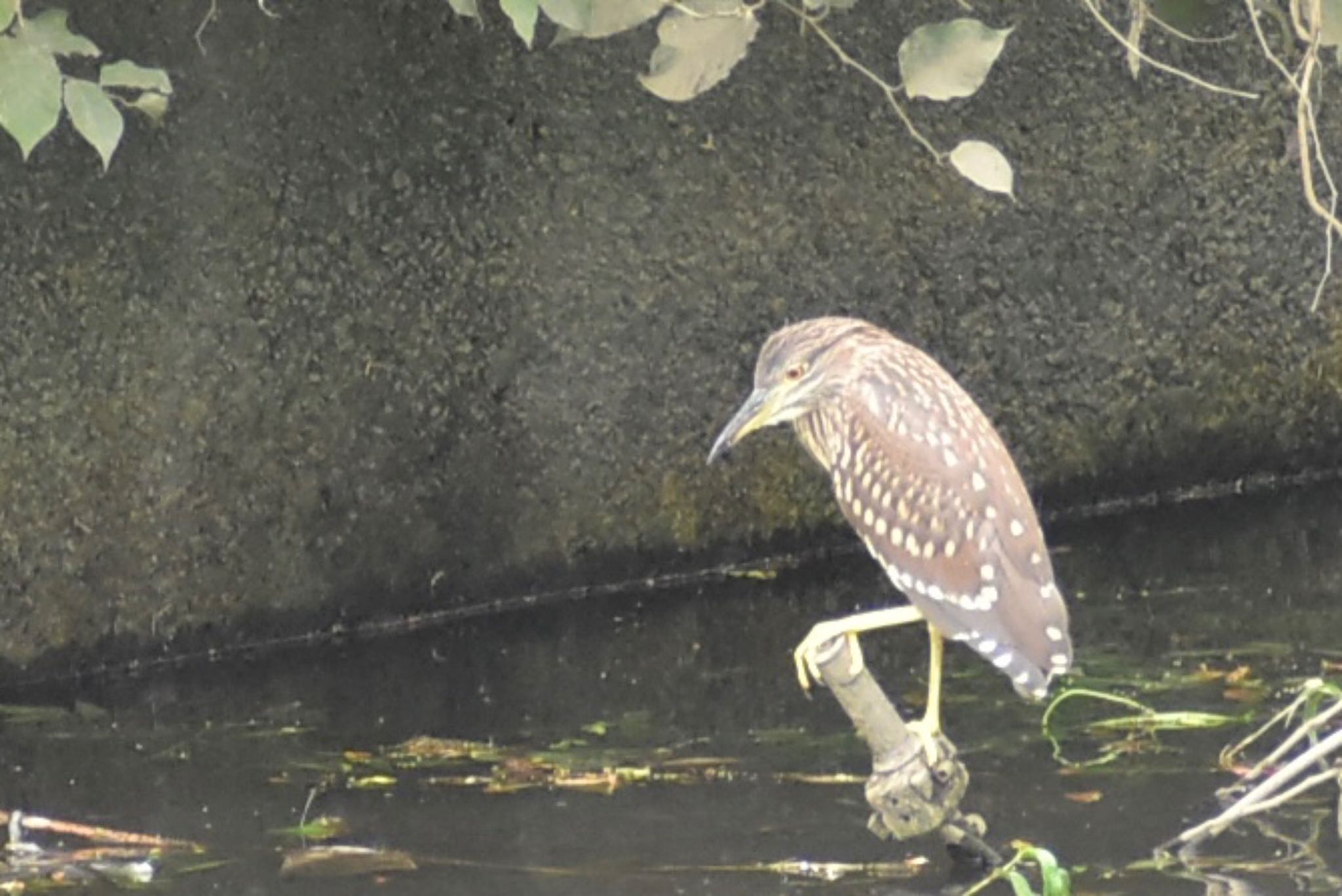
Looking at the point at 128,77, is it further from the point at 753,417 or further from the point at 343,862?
the point at 343,862

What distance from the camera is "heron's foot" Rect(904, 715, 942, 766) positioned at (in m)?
3.23

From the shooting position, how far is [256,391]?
4.84 metres

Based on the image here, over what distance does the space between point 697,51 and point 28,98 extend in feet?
2.94

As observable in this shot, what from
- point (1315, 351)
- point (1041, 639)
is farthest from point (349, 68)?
point (1315, 351)

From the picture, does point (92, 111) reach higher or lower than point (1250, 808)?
higher

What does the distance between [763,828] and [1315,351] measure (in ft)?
8.74

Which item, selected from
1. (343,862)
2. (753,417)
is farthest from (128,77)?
(343,862)

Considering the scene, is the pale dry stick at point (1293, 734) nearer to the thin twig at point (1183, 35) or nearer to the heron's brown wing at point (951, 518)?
the heron's brown wing at point (951, 518)

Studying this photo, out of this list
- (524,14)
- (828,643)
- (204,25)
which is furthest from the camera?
(204,25)

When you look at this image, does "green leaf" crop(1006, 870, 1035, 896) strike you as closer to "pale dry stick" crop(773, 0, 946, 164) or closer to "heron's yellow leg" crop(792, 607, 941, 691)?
"heron's yellow leg" crop(792, 607, 941, 691)

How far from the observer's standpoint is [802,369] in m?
3.78

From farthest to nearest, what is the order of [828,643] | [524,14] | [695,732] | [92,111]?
[695,732], [92,111], [524,14], [828,643]

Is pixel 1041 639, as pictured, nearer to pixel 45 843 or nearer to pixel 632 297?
pixel 45 843

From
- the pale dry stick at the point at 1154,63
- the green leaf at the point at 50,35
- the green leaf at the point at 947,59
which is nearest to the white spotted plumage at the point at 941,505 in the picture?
the green leaf at the point at 947,59
